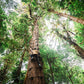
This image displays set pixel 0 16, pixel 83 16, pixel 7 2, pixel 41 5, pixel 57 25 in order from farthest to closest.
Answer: pixel 57 25 < pixel 41 5 < pixel 83 16 < pixel 7 2 < pixel 0 16

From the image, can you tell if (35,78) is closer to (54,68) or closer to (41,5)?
(54,68)

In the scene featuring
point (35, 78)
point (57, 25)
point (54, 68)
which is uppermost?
point (57, 25)

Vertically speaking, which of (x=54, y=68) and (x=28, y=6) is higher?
(x=28, y=6)

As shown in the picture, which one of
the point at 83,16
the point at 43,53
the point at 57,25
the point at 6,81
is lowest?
the point at 6,81

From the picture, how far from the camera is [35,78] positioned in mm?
2918

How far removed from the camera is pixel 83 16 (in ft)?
16.4

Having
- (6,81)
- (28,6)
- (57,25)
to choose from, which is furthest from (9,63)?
(57,25)

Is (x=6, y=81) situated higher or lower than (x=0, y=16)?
lower

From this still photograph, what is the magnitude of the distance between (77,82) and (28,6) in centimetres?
1455

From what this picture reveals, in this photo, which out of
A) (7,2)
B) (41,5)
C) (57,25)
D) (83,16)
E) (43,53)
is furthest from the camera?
(57,25)

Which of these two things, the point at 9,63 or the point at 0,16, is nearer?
the point at 0,16

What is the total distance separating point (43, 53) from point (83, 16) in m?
4.39

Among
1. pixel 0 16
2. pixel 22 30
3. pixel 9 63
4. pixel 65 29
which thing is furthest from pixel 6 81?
pixel 65 29

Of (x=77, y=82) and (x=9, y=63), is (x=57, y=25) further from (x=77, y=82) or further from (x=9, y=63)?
(x=77, y=82)
